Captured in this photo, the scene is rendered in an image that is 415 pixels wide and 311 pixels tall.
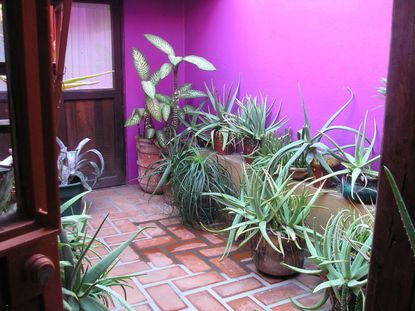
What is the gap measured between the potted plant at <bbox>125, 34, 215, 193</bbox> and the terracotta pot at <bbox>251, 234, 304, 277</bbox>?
176 centimetres

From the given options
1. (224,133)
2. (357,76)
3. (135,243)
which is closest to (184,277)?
(135,243)

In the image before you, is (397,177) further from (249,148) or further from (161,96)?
(161,96)

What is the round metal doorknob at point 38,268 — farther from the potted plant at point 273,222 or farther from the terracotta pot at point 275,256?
the terracotta pot at point 275,256

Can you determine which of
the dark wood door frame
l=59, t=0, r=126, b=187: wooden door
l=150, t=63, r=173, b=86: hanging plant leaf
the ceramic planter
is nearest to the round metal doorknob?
the dark wood door frame

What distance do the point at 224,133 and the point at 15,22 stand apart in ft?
9.07

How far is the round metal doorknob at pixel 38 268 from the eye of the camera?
93 centimetres

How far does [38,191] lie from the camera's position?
958 millimetres

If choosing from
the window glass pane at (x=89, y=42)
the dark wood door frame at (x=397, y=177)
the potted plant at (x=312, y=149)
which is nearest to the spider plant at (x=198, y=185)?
the potted plant at (x=312, y=149)

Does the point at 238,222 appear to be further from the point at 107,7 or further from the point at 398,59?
the point at 107,7

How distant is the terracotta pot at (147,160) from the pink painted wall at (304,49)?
93cm

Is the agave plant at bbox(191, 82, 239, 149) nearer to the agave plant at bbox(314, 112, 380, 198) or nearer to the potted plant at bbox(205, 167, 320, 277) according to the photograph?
the potted plant at bbox(205, 167, 320, 277)

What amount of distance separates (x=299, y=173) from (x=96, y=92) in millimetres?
2406

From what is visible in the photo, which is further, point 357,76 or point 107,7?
point 107,7

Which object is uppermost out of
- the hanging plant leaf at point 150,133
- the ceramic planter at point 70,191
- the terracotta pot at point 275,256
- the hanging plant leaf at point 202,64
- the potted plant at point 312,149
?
the hanging plant leaf at point 202,64
